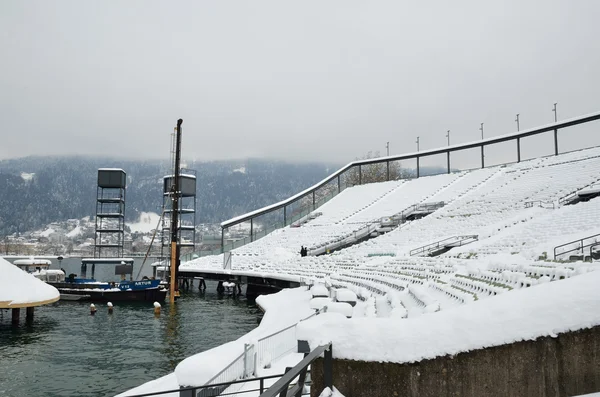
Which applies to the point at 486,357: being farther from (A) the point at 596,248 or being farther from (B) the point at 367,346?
(A) the point at 596,248

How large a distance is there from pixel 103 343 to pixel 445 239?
67.2ft

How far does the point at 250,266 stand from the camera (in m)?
41.6

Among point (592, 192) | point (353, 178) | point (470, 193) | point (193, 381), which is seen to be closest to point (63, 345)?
point (193, 381)

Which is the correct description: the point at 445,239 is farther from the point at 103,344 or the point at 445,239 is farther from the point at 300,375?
the point at 300,375

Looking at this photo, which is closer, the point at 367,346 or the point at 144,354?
the point at 367,346

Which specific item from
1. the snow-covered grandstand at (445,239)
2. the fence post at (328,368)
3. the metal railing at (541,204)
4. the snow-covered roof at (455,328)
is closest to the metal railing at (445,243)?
the snow-covered grandstand at (445,239)

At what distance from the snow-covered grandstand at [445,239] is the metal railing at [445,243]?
14cm

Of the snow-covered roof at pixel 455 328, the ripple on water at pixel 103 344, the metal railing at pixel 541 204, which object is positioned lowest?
the ripple on water at pixel 103 344

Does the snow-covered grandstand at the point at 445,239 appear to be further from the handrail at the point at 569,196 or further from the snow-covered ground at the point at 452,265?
the handrail at the point at 569,196

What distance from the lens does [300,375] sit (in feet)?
12.8

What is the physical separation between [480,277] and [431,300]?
3.76 meters

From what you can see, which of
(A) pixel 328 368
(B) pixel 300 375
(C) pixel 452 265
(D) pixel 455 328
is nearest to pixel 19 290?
(C) pixel 452 265

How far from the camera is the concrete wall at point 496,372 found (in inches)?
177

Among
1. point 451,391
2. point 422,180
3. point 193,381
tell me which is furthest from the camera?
point 422,180
